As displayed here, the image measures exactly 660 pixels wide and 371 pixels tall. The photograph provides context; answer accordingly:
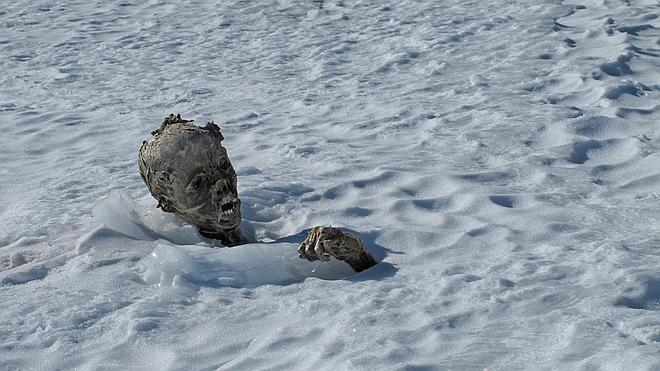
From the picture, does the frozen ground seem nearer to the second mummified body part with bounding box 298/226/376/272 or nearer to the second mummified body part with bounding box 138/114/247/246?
the second mummified body part with bounding box 298/226/376/272

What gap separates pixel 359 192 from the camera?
16.6 feet

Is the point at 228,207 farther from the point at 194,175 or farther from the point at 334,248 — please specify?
the point at 334,248

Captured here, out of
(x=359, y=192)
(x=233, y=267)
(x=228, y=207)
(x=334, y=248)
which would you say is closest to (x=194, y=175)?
(x=228, y=207)

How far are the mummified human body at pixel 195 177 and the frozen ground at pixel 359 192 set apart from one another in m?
0.18

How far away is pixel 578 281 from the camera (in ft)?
12.0

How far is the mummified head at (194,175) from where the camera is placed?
14.0ft

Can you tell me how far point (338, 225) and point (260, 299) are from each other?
3.04 feet

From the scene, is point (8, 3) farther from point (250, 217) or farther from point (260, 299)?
point (260, 299)

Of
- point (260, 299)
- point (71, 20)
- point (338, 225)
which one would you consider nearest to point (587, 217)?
point (338, 225)

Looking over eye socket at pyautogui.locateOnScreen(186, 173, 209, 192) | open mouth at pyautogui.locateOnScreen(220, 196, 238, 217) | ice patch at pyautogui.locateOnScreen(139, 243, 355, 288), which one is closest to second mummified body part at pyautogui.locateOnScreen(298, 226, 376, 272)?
ice patch at pyautogui.locateOnScreen(139, 243, 355, 288)

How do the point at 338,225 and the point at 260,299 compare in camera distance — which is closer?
the point at 260,299

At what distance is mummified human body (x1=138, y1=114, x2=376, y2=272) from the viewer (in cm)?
428

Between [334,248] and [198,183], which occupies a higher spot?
[198,183]

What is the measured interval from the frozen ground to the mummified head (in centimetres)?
19
